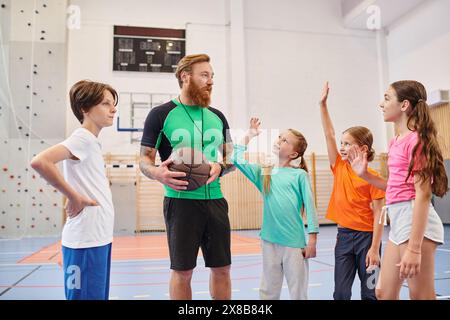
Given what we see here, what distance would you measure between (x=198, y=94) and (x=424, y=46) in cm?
903

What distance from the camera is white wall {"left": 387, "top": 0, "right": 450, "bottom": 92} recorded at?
852 cm

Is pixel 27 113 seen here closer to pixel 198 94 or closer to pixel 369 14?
pixel 198 94

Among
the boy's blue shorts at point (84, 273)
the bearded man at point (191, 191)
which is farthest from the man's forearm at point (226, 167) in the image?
the boy's blue shorts at point (84, 273)

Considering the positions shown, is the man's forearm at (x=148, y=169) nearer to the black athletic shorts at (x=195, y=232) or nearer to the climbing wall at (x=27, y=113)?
the black athletic shorts at (x=195, y=232)

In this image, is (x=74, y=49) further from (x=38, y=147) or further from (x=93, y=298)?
(x=93, y=298)

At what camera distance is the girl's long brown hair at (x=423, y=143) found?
149 centimetres

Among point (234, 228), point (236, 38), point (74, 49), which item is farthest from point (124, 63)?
point (234, 228)

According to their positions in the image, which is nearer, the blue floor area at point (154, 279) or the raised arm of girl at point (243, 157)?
the raised arm of girl at point (243, 157)

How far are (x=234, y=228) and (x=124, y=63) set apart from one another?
4707mm

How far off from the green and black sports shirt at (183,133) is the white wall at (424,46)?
333 inches

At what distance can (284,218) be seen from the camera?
1.87 m

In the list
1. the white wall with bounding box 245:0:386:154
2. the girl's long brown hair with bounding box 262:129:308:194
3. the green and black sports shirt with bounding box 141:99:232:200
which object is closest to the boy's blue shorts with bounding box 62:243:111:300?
the green and black sports shirt with bounding box 141:99:232:200

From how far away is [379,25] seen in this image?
33.0ft

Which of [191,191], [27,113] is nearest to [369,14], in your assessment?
[27,113]
